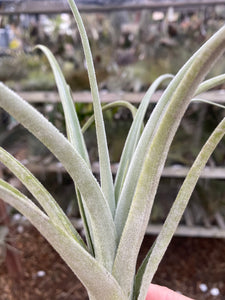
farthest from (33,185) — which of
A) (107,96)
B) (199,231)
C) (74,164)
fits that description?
(199,231)

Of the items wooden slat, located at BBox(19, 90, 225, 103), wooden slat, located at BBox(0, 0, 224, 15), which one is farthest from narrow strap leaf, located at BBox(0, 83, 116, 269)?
wooden slat, located at BBox(0, 0, 224, 15)

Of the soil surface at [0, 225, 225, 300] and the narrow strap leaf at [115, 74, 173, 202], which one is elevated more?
the soil surface at [0, 225, 225, 300]

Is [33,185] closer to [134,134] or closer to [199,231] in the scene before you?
[134,134]

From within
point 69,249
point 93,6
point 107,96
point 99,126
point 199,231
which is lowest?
point 69,249

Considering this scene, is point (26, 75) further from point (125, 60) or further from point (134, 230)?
point (134, 230)

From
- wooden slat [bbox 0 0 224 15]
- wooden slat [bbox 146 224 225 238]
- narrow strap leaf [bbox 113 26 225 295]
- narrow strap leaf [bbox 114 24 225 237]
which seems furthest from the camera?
wooden slat [bbox 146 224 225 238]

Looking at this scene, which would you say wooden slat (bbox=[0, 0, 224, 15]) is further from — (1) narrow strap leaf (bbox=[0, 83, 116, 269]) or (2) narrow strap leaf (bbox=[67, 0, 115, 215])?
(1) narrow strap leaf (bbox=[0, 83, 116, 269])

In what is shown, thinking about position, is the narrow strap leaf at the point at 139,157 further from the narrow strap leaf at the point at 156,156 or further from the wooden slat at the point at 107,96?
the wooden slat at the point at 107,96
